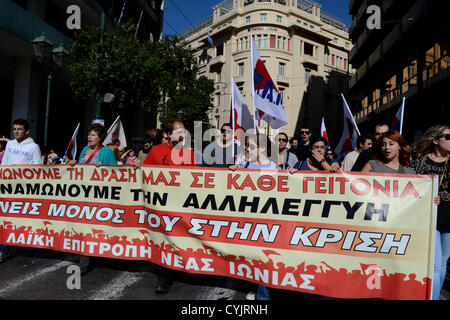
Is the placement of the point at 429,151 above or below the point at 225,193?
above

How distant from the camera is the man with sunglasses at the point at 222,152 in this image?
16.8ft

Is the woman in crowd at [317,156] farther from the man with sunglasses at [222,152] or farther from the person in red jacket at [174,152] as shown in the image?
the person in red jacket at [174,152]

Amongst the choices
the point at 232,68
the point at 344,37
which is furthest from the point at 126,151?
the point at 344,37

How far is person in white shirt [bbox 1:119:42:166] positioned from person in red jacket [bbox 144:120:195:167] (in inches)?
71.8

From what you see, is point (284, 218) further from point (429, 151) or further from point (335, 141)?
point (335, 141)

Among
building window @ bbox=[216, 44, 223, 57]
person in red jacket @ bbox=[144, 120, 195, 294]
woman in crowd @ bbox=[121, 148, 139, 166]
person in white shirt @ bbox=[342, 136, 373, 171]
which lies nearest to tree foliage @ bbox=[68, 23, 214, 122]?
woman in crowd @ bbox=[121, 148, 139, 166]

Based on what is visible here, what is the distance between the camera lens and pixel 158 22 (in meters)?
28.1

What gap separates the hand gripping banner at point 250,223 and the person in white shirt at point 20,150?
0.40 metres

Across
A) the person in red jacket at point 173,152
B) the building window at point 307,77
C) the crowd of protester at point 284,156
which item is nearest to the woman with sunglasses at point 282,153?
the crowd of protester at point 284,156

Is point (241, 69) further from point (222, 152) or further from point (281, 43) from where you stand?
point (222, 152)

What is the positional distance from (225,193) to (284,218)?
65cm

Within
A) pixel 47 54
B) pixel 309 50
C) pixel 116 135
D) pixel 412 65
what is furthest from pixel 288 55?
pixel 116 135

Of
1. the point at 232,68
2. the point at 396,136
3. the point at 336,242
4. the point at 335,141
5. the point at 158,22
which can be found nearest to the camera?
the point at 336,242

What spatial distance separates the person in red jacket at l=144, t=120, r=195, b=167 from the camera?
3797 millimetres
